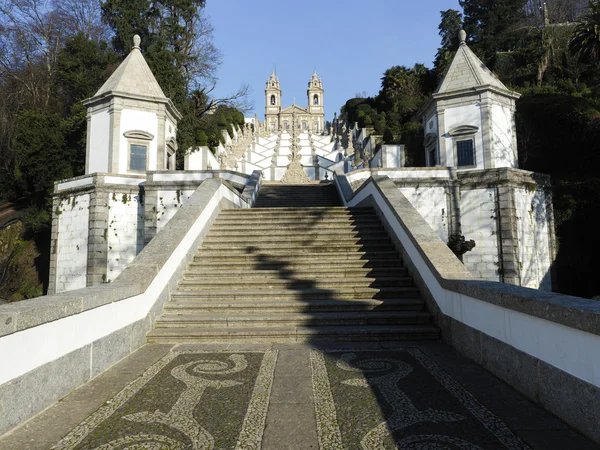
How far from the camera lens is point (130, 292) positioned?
15.1 feet

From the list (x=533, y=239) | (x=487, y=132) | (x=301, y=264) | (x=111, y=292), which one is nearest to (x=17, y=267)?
(x=301, y=264)

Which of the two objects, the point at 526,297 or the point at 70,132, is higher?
the point at 70,132

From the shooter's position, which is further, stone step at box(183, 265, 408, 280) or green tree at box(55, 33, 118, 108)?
green tree at box(55, 33, 118, 108)

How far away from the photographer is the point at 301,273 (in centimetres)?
673

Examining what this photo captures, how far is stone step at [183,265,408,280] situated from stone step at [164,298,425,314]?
2.78 ft

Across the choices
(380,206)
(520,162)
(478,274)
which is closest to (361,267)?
(380,206)

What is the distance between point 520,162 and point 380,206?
1508 cm

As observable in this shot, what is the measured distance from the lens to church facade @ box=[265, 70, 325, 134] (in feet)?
309

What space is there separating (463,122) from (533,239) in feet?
19.0

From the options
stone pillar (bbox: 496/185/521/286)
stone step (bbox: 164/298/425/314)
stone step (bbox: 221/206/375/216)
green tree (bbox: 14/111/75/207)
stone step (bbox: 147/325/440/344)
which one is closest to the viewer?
stone step (bbox: 147/325/440/344)

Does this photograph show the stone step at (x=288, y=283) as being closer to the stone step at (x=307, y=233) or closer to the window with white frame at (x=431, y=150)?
the stone step at (x=307, y=233)

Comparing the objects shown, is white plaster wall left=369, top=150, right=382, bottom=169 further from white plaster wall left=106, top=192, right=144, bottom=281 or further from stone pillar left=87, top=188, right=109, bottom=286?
stone pillar left=87, top=188, right=109, bottom=286

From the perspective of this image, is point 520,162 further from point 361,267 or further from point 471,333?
point 471,333

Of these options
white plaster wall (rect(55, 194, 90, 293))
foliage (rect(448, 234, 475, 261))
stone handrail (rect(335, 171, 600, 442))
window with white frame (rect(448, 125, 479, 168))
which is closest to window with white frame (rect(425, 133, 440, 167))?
window with white frame (rect(448, 125, 479, 168))
